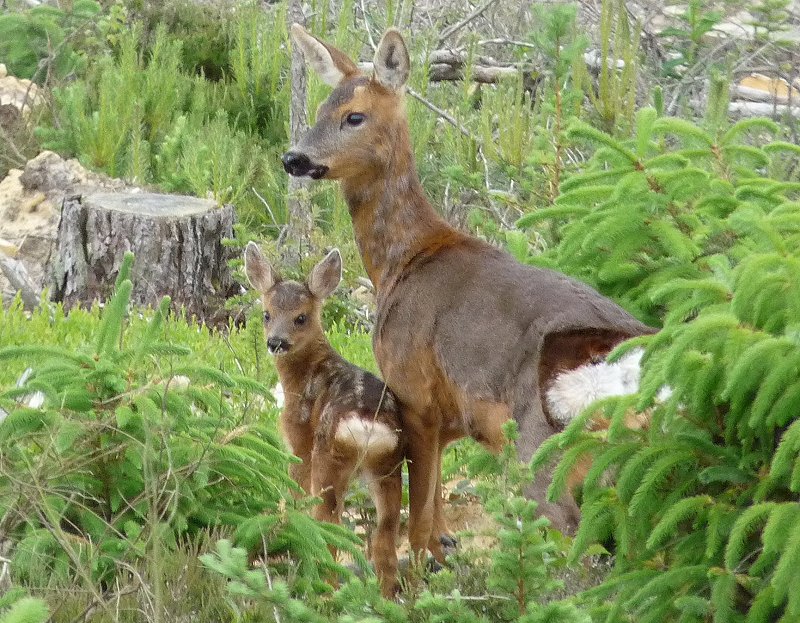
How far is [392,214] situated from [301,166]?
0.48 m

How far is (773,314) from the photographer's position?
3.85 metres

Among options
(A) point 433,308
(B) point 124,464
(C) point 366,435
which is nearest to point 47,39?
(A) point 433,308

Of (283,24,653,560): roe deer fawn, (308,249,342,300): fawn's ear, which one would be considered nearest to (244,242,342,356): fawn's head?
(308,249,342,300): fawn's ear

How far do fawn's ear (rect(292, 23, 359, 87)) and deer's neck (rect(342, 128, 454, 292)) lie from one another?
472 millimetres

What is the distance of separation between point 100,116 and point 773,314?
8.74 metres

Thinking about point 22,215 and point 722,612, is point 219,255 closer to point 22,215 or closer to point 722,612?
point 22,215

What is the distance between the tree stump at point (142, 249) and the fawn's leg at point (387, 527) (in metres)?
4.41

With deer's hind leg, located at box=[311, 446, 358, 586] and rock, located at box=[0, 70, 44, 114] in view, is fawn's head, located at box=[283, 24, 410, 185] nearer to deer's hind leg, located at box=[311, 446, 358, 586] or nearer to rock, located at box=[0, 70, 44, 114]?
deer's hind leg, located at box=[311, 446, 358, 586]

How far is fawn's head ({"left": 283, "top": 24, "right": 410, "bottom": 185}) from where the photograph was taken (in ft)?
19.6

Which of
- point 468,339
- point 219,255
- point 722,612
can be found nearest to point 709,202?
point 468,339

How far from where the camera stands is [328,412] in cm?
575

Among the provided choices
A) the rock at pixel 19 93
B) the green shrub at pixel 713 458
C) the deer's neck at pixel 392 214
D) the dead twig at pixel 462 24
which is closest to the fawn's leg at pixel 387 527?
the deer's neck at pixel 392 214

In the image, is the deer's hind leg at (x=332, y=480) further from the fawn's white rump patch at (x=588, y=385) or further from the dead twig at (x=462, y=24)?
the dead twig at (x=462, y=24)

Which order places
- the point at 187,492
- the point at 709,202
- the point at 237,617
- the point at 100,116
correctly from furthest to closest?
the point at 100,116 < the point at 709,202 < the point at 187,492 < the point at 237,617
